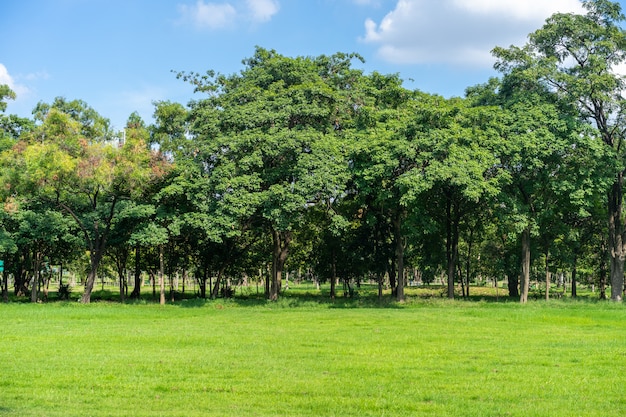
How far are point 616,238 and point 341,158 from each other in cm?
1963

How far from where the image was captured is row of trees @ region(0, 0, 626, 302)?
106 feet

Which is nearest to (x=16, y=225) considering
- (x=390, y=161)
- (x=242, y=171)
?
(x=242, y=171)

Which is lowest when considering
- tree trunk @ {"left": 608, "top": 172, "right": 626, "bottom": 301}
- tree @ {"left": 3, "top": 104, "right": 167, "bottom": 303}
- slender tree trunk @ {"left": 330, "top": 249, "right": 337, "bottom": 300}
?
slender tree trunk @ {"left": 330, "top": 249, "right": 337, "bottom": 300}

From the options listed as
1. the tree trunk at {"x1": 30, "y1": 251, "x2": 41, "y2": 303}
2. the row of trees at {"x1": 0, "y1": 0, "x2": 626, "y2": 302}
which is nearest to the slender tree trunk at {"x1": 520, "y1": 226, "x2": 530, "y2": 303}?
the row of trees at {"x1": 0, "y1": 0, "x2": 626, "y2": 302}

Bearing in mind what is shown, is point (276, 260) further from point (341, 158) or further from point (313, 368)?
point (313, 368)

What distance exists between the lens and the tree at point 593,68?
115 feet

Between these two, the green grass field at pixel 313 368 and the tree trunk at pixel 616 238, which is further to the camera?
the tree trunk at pixel 616 238

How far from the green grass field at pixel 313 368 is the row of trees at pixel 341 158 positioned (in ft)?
37.1

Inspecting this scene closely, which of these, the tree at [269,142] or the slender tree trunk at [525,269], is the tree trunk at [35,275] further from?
the slender tree trunk at [525,269]

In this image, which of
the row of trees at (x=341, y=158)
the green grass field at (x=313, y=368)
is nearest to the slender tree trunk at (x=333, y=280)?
the row of trees at (x=341, y=158)

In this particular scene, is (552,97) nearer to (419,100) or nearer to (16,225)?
(419,100)

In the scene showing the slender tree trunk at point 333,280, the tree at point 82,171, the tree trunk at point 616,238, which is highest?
the tree at point 82,171

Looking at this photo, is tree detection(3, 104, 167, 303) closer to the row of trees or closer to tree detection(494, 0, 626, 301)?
the row of trees

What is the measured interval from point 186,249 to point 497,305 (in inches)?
1011
